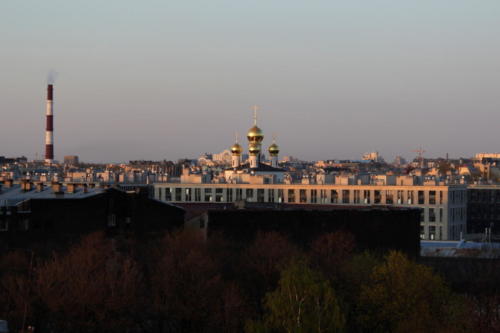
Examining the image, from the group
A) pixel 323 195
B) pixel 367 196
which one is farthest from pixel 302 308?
pixel 323 195

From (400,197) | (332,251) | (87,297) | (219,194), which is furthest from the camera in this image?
(219,194)

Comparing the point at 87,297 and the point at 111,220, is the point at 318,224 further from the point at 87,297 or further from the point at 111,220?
the point at 87,297

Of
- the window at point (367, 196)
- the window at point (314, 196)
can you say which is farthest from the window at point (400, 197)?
the window at point (314, 196)

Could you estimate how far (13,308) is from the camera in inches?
1893

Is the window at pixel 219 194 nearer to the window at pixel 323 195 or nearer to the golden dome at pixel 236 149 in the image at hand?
the window at pixel 323 195

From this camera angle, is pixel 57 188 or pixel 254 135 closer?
pixel 57 188

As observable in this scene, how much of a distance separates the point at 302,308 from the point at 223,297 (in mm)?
5770

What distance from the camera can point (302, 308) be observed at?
148 ft

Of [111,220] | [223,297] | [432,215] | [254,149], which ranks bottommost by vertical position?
[223,297]

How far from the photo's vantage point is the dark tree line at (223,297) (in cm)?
4519

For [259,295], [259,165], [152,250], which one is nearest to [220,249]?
[152,250]

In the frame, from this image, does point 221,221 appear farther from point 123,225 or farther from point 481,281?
point 481,281

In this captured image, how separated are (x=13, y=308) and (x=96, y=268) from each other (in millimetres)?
6261

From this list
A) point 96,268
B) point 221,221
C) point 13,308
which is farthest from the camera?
point 221,221
